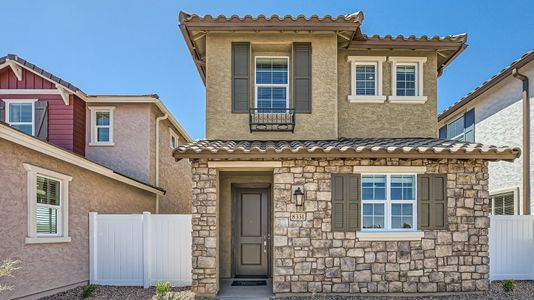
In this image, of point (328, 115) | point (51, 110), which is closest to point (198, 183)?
point (328, 115)

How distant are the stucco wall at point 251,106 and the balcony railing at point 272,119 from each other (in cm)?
15

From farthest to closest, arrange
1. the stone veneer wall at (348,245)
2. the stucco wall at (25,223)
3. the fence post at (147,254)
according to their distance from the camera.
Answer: the fence post at (147,254)
the stone veneer wall at (348,245)
the stucco wall at (25,223)

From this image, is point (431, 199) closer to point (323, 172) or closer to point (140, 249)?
point (323, 172)

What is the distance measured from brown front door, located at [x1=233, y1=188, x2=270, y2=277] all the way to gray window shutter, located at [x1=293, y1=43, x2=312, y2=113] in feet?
8.24

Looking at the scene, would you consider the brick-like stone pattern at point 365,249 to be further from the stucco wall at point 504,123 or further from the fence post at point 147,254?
the stucco wall at point 504,123

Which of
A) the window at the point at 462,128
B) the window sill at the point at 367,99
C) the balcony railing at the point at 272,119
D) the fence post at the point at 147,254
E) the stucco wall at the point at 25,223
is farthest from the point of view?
the window at the point at 462,128

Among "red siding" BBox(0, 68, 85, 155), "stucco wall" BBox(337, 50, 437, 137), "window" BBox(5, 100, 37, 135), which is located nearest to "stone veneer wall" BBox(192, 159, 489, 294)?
"stucco wall" BBox(337, 50, 437, 137)

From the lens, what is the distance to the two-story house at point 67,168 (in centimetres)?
774

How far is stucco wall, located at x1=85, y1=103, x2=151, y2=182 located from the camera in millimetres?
13961

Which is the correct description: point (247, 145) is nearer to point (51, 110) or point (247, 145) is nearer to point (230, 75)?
point (230, 75)

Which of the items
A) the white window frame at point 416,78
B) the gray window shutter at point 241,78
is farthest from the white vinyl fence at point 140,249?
the white window frame at point 416,78

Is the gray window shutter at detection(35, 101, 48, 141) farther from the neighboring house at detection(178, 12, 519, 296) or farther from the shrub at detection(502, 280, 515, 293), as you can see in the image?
the shrub at detection(502, 280, 515, 293)

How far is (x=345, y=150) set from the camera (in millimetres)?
8406

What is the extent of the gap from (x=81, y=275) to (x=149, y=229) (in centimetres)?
204
